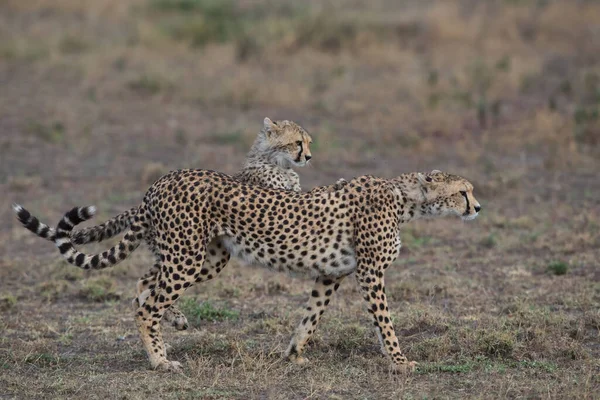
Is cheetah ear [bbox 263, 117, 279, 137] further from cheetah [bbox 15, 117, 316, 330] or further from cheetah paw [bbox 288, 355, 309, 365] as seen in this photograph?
cheetah paw [bbox 288, 355, 309, 365]

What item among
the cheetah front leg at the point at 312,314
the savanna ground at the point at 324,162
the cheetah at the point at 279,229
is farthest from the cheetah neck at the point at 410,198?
the savanna ground at the point at 324,162

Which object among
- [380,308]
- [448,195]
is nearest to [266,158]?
[448,195]

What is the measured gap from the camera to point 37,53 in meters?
15.9

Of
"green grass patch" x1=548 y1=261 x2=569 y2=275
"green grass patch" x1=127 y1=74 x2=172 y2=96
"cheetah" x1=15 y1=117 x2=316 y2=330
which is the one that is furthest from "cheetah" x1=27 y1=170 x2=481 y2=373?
"green grass patch" x1=127 y1=74 x2=172 y2=96

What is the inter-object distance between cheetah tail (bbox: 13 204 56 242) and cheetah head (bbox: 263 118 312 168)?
194 cm

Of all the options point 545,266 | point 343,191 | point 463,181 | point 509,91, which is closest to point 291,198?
point 343,191

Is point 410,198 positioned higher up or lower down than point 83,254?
higher up

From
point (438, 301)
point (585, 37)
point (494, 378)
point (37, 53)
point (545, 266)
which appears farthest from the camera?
point (585, 37)

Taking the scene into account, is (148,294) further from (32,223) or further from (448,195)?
(448,195)

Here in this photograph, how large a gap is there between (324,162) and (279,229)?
600 centimetres

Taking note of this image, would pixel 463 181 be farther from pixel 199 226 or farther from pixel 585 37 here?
pixel 585 37

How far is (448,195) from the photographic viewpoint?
6.17m

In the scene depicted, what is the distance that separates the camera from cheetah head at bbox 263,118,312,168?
7496 millimetres

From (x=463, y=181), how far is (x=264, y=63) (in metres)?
10.1
